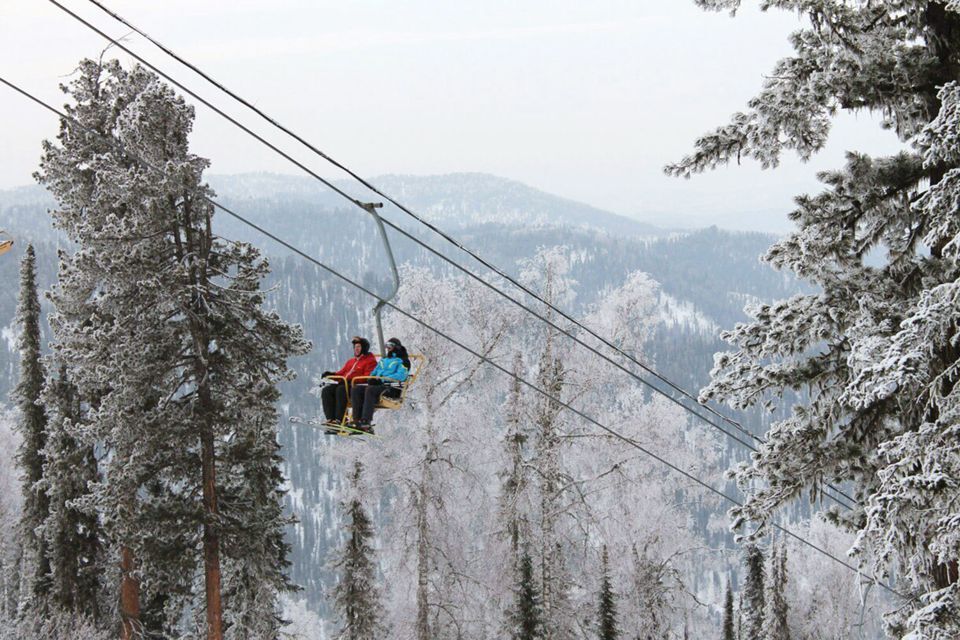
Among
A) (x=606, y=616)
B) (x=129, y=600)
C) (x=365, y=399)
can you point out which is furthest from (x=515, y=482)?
(x=365, y=399)

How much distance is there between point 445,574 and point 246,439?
30.3ft

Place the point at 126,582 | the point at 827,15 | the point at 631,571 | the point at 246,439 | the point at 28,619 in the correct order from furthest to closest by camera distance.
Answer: the point at 631,571, the point at 28,619, the point at 126,582, the point at 246,439, the point at 827,15

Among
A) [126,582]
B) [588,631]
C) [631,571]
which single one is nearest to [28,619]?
[126,582]

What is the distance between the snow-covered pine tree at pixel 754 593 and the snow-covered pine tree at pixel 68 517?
21.3m

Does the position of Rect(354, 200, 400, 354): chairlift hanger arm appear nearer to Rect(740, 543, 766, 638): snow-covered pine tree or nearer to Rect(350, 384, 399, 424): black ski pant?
Rect(350, 384, 399, 424): black ski pant

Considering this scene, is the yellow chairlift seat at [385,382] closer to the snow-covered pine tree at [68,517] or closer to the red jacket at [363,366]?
the red jacket at [363,366]

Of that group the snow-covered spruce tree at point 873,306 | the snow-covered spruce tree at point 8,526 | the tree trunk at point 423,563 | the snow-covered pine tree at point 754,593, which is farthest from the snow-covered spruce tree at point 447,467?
the snow-covered spruce tree at point 873,306

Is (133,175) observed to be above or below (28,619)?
above

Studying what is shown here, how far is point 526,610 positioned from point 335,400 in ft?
32.1

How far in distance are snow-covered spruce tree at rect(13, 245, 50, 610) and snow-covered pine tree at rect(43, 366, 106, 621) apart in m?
1.27

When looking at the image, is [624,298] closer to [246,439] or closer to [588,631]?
[588,631]

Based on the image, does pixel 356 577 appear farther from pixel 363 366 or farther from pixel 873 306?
pixel 873 306

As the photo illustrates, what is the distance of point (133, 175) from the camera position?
13.7 metres

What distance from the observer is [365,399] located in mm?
12430
